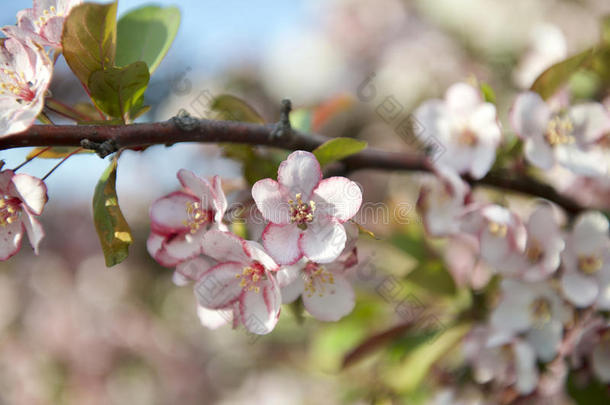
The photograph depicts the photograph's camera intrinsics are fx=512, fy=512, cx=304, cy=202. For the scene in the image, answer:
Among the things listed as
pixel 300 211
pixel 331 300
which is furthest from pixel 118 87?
pixel 331 300

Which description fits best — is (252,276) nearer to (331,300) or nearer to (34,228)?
(331,300)

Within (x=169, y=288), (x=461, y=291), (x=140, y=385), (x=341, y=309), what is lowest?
(x=140, y=385)

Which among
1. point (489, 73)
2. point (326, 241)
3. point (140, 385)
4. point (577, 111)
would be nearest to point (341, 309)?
point (326, 241)

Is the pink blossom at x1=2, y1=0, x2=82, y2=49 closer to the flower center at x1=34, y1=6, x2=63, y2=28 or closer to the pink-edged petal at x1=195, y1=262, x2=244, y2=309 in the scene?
the flower center at x1=34, y1=6, x2=63, y2=28

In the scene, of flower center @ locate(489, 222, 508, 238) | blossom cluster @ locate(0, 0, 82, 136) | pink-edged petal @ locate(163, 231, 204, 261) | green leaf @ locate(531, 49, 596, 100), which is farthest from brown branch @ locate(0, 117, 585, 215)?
green leaf @ locate(531, 49, 596, 100)

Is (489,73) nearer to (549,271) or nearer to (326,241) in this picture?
(549,271)

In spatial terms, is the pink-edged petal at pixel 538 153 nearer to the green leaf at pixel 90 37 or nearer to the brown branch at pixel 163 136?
the brown branch at pixel 163 136
